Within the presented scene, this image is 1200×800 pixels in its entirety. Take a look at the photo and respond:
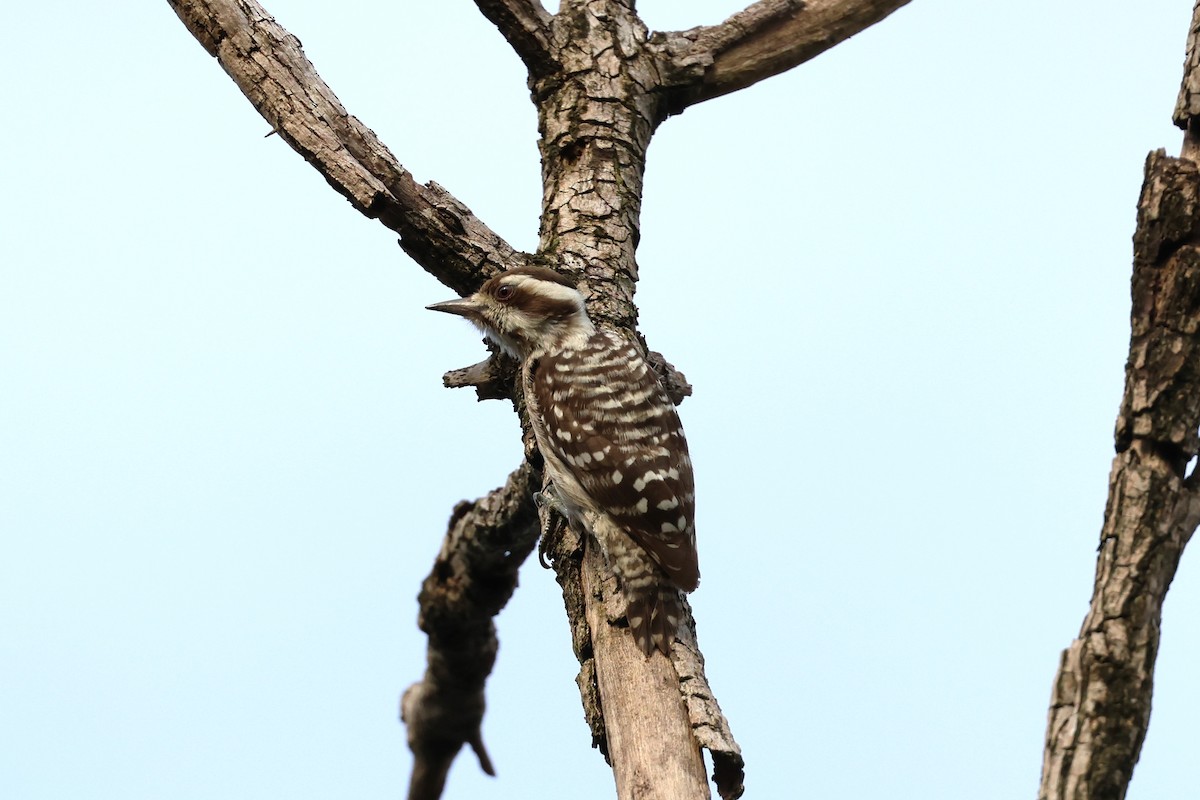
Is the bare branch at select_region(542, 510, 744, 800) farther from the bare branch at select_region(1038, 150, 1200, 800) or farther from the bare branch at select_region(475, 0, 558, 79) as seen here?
the bare branch at select_region(475, 0, 558, 79)

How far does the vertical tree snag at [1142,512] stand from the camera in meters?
2.83

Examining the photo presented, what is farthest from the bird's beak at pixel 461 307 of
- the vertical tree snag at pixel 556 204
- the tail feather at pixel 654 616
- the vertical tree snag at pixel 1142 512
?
the vertical tree snag at pixel 1142 512

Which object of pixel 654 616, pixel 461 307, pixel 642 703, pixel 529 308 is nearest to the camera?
pixel 642 703

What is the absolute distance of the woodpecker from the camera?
5.13 m

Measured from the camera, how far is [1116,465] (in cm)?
315

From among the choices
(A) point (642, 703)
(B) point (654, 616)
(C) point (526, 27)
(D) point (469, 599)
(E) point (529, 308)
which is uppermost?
(C) point (526, 27)

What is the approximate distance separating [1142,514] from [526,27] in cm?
461

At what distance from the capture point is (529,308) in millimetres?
5973

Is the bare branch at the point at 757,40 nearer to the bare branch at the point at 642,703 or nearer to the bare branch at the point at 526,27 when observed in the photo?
the bare branch at the point at 526,27

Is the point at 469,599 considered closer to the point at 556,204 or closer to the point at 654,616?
the point at 654,616

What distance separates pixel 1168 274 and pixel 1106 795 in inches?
53.2

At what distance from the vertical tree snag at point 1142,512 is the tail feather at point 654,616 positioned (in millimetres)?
2034

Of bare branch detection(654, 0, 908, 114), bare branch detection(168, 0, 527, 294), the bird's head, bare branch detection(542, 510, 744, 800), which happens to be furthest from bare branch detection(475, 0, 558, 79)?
bare branch detection(542, 510, 744, 800)

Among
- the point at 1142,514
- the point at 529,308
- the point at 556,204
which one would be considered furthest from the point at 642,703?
the point at 556,204
